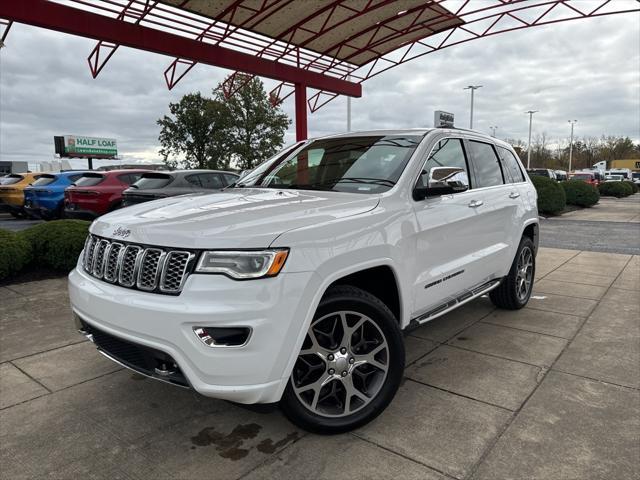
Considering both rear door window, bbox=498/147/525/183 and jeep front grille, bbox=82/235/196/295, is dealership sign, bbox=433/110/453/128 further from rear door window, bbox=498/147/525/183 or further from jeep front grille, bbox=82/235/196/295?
jeep front grille, bbox=82/235/196/295

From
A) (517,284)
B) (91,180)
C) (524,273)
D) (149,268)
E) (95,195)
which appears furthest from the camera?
(91,180)

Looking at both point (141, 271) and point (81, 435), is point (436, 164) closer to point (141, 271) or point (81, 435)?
point (141, 271)

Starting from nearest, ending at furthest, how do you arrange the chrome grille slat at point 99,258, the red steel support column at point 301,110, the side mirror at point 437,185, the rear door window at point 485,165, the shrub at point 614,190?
the chrome grille slat at point 99,258 < the side mirror at point 437,185 < the rear door window at point 485,165 < the red steel support column at point 301,110 < the shrub at point 614,190

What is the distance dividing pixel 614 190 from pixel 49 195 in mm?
33524

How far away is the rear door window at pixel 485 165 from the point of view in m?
4.27

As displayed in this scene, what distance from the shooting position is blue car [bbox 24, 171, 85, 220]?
43.3ft

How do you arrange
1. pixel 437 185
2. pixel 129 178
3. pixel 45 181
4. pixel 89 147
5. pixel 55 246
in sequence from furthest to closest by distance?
pixel 89 147 → pixel 45 181 → pixel 129 178 → pixel 55 246 → pixel 437 185

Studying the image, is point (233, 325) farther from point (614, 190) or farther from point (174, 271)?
point (614, 190)

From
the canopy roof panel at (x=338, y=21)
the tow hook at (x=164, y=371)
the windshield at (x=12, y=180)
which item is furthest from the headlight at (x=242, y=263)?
the windshield at (x=12, y=180)

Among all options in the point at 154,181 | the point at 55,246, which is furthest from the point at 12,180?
the point at 55,246

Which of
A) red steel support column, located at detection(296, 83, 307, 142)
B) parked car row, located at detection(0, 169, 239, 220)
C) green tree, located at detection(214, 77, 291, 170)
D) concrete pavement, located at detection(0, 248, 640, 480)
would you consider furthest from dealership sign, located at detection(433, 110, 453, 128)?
green tree, located at detection(214, 77, 291, 170)

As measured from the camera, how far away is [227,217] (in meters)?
2.56

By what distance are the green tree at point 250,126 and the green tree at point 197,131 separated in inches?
22.0

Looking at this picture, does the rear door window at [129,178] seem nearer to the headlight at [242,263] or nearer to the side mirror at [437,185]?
the side mirror at [437,185]
